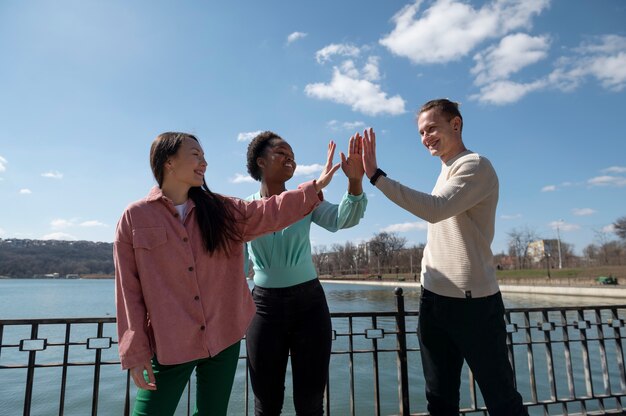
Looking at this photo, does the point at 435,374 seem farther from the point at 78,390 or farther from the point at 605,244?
Result: the point at 605,244

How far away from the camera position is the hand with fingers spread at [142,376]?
1520 millimetres

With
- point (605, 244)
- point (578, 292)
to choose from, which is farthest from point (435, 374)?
point (605, 244)

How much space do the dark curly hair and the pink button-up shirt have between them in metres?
0.70

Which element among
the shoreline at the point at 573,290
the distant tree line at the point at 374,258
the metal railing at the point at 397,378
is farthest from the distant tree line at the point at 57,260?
the metal railing at the point at 397,378

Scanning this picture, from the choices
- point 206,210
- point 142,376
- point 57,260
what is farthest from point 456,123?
point 57,260

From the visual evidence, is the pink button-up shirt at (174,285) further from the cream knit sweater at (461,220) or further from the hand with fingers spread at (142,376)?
the cream knit sweater at (461,220)

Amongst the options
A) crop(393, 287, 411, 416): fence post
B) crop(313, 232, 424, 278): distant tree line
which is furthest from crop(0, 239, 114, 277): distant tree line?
crop(393, 287, 411, 416): fence post

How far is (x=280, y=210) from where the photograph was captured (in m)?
1.81

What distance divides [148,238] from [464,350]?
66.0 inches

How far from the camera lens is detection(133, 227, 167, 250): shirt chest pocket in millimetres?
1624

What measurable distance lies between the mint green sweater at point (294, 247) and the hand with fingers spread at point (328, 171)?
176 mm

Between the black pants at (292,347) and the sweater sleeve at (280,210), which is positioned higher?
the sweater sleeve at (280,210)

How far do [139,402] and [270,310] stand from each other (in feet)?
2.47

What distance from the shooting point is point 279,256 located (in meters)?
2.19
